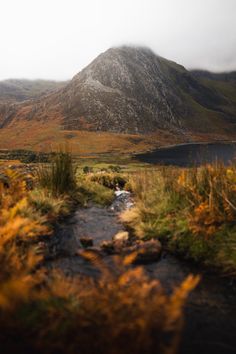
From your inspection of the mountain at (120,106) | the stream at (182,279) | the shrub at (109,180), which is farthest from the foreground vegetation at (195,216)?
the mountain at (120,106)

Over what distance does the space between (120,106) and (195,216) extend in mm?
129740

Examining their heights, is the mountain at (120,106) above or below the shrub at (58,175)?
above

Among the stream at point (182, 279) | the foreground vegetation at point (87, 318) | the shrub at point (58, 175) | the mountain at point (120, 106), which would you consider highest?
the mountain at point (120, 106)

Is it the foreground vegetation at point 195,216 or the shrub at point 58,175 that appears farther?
the shrub at point 58,175

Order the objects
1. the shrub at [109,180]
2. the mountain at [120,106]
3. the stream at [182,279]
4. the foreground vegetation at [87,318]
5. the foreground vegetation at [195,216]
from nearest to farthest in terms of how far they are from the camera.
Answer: the foreground vegetation at [87,318], the stream at [182,279], the foreground vegetation at [195,216], the shrub at [109,180], the mountain at [120,106]

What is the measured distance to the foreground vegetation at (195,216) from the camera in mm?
6336

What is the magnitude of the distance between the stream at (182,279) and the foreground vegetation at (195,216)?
0.41 m

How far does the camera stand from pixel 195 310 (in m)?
4.71

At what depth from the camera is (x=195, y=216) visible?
22.0 feet

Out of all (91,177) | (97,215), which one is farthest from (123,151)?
(97,215)

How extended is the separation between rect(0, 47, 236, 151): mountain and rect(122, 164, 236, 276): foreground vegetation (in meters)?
114

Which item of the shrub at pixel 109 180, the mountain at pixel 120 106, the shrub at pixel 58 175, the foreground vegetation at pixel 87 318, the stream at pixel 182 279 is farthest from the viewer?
the mountain at pixel 120 106

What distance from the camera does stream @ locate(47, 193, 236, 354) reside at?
4062mm

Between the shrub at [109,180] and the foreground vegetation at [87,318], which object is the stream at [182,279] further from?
the shrub at [109,180]
